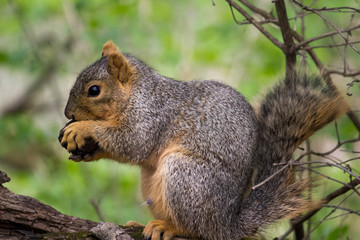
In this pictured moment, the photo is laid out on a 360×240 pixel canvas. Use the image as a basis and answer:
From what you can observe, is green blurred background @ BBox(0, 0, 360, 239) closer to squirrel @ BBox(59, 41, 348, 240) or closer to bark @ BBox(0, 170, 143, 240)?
squirrel @ BBox(59, 41, 348, 240)

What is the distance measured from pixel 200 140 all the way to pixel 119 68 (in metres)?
0.62

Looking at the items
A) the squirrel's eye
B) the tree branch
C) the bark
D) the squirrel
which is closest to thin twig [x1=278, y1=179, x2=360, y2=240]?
the squirrel

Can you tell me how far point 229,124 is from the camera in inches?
104

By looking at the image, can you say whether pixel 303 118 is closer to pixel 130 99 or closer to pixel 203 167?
pixel 203 167

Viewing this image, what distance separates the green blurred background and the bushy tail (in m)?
0.26

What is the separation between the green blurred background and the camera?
3.99m

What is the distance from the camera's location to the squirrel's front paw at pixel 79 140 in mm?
2619

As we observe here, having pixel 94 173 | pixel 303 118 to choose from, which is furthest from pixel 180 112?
pixel 94 173

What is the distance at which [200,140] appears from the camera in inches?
103

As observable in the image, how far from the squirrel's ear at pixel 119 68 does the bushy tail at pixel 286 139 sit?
81cm

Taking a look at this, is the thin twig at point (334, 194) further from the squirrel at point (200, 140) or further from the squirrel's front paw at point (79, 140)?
the squirrel's front paw at point (79, 140)

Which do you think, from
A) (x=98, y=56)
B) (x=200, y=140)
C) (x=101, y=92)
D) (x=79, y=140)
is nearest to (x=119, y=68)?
(x=101, y=92)

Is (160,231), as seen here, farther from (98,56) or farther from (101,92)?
(98,56)

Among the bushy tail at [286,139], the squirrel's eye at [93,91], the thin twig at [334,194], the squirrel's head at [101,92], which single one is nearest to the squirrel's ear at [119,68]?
the squirrel's head at [101,92]
